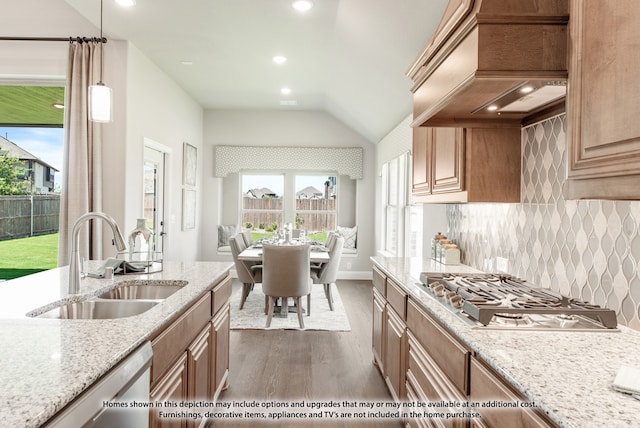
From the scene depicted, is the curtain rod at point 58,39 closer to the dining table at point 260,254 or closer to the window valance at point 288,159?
the dining table at point 260,254

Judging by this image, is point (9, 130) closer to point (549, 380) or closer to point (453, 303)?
point (453, 303)

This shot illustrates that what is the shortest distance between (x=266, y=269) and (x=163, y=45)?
2.65 meters

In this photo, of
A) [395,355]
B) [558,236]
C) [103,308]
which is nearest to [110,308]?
[103,308]

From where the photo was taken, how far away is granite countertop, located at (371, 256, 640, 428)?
88 cm

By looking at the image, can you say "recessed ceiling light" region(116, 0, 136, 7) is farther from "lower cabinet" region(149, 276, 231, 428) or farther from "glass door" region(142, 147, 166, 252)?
"lower cabinet" region(149, 276, 231, 428)

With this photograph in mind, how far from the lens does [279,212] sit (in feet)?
25.0

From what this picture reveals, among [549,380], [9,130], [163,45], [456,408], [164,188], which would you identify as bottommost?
[456,408]

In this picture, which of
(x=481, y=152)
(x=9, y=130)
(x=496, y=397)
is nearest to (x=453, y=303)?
(x=496, y=397)

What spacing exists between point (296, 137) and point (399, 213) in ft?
9.09

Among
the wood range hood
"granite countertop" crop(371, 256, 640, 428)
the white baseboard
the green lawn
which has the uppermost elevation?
the wood range hood

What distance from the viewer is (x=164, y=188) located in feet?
18.2

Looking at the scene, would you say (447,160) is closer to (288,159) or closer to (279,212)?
(288,159)

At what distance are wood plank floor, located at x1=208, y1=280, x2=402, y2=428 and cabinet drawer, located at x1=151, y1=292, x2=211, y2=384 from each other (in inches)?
32.3

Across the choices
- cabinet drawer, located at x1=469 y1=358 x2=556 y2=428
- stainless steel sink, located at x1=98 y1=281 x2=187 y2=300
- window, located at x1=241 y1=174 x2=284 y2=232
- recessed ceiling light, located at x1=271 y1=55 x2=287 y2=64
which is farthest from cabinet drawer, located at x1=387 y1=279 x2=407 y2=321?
window, located at x1=241 y1=174 x2=284 y2=232
